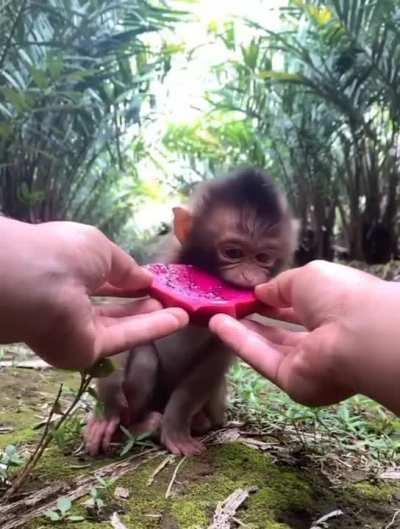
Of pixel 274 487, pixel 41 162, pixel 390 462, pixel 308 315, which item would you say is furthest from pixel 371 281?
pixel 41 162

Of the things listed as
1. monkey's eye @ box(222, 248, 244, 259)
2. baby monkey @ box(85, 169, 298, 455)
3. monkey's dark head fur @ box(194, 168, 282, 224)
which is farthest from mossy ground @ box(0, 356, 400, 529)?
monkey's dark head fur @ box(194, 168, 282, 224)

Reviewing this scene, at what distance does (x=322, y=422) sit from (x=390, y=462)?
0.85ft

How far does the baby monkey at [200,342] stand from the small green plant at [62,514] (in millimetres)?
446

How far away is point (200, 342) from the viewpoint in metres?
2.68

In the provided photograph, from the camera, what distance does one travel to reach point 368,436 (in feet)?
8.59

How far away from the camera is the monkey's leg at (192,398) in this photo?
2.33m

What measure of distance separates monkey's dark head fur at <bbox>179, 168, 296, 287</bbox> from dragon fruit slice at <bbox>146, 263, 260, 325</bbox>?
0.17 meters

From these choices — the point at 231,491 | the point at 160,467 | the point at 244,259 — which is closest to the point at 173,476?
the point at 160,467

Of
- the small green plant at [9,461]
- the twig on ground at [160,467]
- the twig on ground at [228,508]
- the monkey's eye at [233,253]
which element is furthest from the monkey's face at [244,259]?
the small green plant at [9,461]

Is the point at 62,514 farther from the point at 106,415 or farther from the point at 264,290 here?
the point at 264,290

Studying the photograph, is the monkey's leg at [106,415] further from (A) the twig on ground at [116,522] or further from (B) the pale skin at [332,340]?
(B) the pale skin at [332,340]

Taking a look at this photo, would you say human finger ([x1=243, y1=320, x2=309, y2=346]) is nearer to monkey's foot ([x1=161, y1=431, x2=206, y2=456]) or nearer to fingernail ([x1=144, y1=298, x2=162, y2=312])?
fingernail ([x1=144, y1=298, x2=162, y2=312])

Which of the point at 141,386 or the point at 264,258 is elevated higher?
the point at 264,258

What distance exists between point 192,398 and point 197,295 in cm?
37
